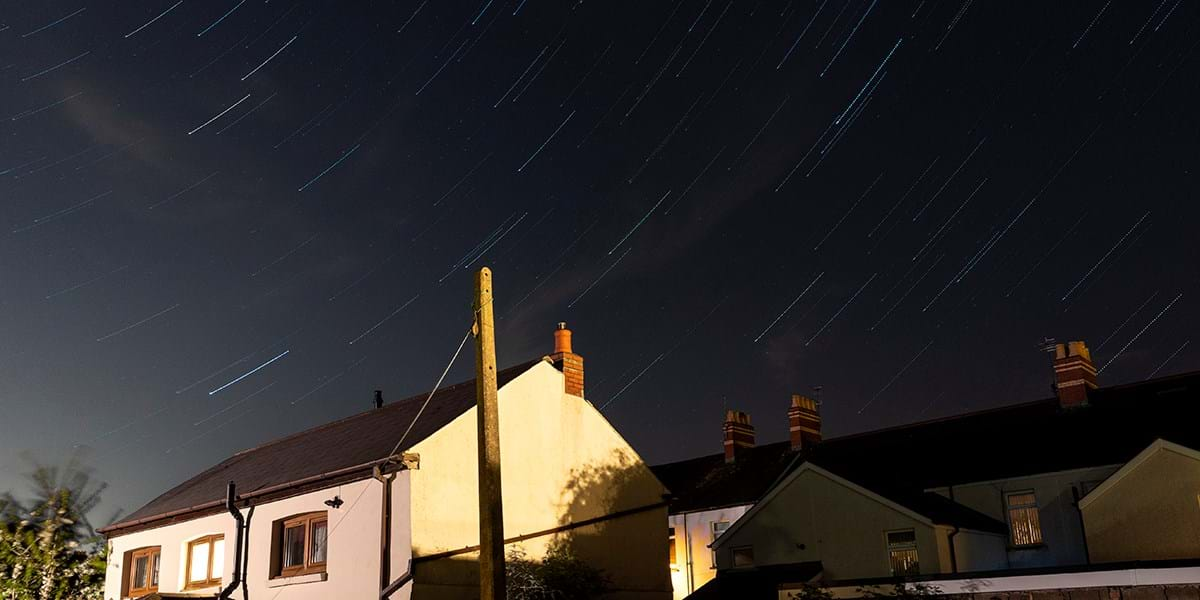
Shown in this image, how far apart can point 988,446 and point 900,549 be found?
8062 millimetres

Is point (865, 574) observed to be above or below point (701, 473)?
below

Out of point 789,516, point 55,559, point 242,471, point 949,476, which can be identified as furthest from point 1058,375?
point 55,559

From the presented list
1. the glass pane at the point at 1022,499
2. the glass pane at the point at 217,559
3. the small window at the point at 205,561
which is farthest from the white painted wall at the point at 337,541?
the glass pane at the point at 1022,499

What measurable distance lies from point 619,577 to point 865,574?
23.3ft

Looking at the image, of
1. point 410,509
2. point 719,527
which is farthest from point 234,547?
point 719,527

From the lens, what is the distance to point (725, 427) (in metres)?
50.9

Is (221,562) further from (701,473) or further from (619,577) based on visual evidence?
(701,473)

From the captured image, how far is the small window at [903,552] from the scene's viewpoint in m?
30.0

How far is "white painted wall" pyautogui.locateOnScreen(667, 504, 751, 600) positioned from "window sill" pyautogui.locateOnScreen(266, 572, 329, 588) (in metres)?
19.4

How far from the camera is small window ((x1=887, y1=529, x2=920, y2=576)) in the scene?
30.0 m

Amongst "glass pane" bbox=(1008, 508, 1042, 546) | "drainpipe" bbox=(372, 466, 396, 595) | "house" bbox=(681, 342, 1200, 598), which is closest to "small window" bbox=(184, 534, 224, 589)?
"drainpipe" bbox=(372, 466, 396, 595)

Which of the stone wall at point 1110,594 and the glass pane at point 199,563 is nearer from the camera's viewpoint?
the stone wall at point 1110,594

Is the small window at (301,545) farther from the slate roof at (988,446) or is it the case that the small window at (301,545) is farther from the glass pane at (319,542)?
the slate roof at (988,446)

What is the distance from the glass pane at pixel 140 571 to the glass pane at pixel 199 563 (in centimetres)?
276
